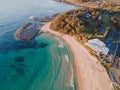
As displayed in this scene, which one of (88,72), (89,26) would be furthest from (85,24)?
(88,72)

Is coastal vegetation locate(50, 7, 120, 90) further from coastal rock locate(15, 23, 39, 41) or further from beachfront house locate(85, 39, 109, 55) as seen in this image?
coastal rock locate(15, 23, 39, 41)

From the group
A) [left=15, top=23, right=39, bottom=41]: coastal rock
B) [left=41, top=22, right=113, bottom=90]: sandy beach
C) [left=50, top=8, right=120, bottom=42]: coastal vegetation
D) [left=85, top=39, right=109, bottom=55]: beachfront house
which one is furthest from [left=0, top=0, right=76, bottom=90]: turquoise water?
[left=85, top=39, right=109, bottom=55]: beachfront house

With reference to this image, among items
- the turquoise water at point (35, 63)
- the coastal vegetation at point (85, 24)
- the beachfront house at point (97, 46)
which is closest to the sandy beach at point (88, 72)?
the turquoise water at point (35, 63)

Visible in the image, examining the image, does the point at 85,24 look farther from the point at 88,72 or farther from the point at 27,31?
the point at 88,72

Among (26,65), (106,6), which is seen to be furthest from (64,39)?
(106,6)

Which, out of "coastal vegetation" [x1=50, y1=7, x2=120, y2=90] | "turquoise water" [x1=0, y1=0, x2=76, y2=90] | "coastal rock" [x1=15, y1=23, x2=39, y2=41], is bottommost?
"turquoise water" [x1=0, y1=0, x2=76, y2=90]

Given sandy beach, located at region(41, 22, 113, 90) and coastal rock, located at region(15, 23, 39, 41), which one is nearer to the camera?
sandy beach, located at region(41, 22, 113, 90)

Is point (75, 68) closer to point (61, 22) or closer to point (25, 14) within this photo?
point (61, 22)
